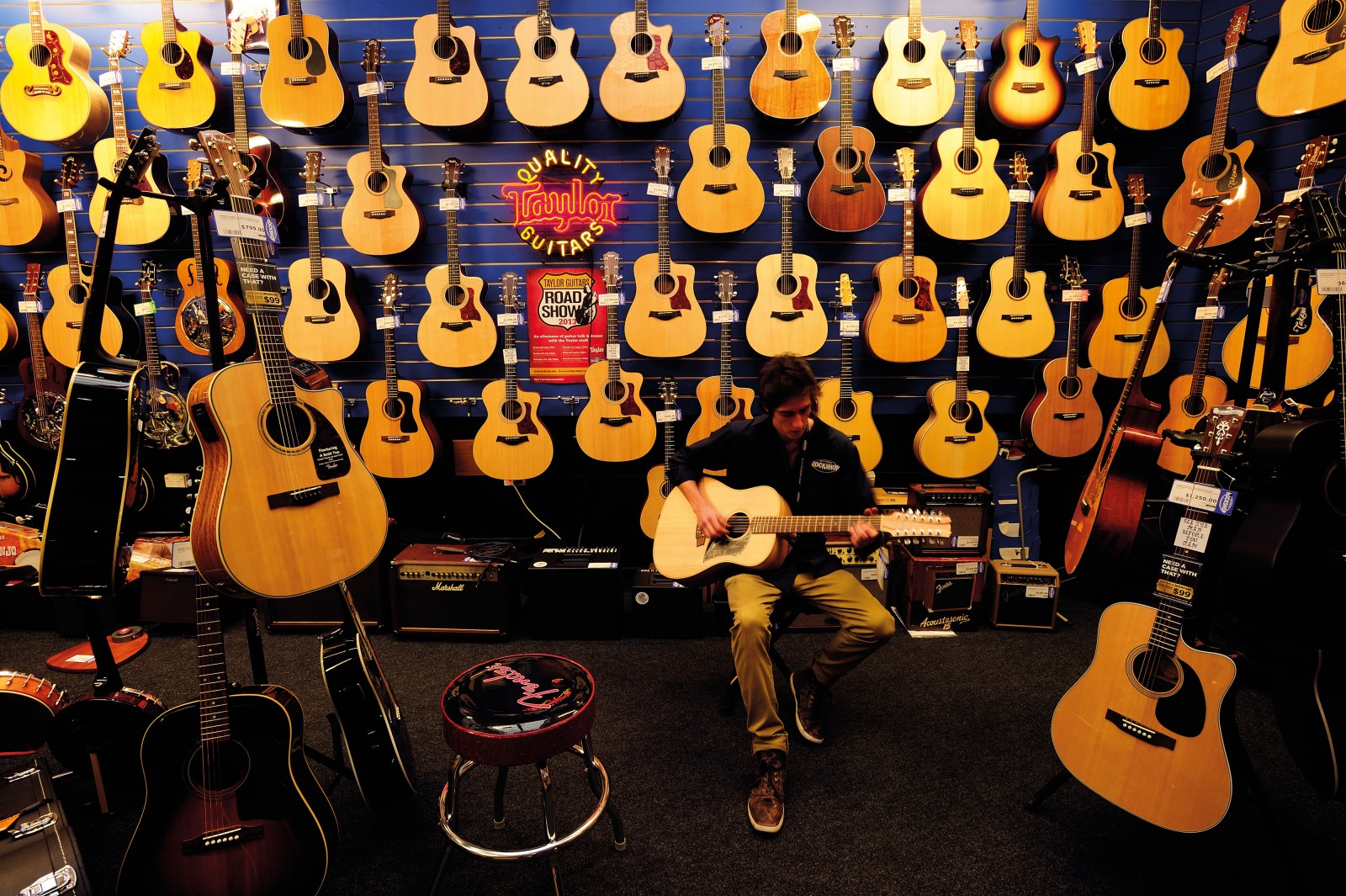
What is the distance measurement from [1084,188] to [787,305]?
1.66 m

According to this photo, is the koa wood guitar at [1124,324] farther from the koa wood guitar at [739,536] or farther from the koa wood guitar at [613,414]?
the koa wood guitar at [613,414]

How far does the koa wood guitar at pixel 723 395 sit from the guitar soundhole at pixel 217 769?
89.9 inches

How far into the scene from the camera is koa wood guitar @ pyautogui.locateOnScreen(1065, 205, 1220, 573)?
2240mm

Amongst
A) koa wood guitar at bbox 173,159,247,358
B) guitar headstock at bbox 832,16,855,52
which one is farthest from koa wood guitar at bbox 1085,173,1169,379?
koa wood guitar at bbox 173,159,247,358

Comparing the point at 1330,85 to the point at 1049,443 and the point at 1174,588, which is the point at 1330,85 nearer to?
the point at 1049,443

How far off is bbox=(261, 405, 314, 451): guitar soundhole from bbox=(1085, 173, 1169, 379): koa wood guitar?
364cm

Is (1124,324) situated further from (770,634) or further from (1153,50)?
(770,634)

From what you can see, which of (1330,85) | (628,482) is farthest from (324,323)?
(1330,85)

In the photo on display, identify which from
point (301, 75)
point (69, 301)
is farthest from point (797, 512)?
point (69, 301)

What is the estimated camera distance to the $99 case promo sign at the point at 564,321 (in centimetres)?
358

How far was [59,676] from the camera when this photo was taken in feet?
9.09

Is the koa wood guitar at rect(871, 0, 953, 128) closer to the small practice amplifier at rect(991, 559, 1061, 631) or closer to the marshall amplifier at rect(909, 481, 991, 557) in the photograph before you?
the marshall amplifier at rect(909, 481, 991, 557)

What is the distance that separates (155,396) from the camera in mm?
3227

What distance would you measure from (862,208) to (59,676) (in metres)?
4.27
